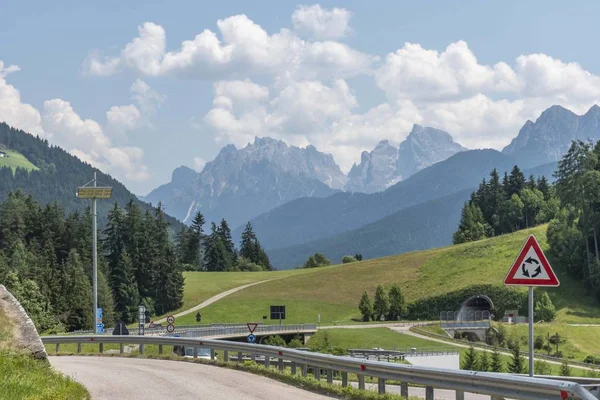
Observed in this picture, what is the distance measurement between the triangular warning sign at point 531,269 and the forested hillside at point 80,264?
8576 centimetres

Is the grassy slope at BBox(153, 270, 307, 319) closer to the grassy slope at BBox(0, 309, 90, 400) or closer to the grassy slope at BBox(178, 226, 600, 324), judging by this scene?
the grassy slope at BBox(178, 226, 600, 324)

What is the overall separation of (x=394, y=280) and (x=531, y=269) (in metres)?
124

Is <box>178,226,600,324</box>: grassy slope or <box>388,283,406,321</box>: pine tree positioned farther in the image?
<box>178,226,600,324</box>: grassy slope

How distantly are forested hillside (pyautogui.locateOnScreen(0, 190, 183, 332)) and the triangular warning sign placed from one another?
85.8m

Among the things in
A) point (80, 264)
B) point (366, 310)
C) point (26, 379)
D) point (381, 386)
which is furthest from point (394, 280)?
point (26, 379)

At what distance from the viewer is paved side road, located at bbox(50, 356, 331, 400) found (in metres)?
17.6

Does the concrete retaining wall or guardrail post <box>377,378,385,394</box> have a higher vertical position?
the concrete retaining wall

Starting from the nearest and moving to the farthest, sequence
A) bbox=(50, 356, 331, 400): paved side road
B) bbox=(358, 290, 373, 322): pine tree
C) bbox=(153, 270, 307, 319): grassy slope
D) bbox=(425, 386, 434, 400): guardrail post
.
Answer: bbox=(425, 386, 434, 400): guardrail post → bbox=(50, 356, 331, 400): paved side road → bbox=(358, 290, 373, 322): pine tree → bbox=(153, 270, 307, 319): grassy slope

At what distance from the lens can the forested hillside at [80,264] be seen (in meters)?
102

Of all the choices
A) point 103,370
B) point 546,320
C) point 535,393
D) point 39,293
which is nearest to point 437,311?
point 546,320

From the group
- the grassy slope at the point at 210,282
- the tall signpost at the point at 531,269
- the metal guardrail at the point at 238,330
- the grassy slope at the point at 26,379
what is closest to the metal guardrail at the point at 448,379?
the tall signpost at the point at 531,269

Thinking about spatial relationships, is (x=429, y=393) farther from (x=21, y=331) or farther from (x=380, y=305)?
(x=380, y=305)

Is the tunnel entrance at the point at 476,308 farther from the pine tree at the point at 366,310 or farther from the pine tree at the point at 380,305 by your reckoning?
the pine tree at the point at 366,310

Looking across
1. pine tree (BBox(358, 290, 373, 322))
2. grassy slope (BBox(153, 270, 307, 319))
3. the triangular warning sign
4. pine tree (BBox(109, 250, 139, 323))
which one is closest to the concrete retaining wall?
the triangular warning sign
